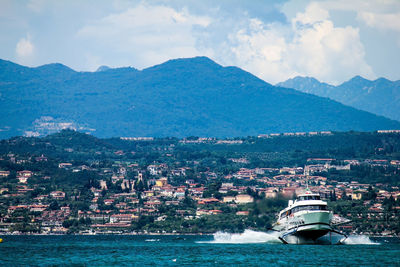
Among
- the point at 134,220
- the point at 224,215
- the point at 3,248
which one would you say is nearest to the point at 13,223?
the point at 134,220

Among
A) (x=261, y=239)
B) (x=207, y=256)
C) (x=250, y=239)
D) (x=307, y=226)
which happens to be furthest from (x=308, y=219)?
(x=250, y=239)

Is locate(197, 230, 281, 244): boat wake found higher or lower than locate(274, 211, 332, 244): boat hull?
lower

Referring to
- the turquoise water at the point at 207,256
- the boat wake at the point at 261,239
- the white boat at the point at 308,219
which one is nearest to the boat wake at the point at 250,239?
the boat wake at the point at 261,239

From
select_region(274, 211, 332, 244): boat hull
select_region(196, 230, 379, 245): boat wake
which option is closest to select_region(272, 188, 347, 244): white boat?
select_region(274, 211, 332, 244): boat hull

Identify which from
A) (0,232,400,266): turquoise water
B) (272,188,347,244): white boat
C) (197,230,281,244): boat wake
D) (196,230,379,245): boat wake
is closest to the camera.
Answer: (0,232,400,266): turquoise water

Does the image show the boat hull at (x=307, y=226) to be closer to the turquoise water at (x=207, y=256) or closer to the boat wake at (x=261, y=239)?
the turquoise water at (x=207, y=256)

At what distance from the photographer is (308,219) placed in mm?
107938

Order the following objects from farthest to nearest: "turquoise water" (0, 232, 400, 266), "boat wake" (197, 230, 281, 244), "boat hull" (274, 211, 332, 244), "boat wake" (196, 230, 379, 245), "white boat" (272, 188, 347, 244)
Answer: "boat wake" (197, 230, 281, 244) → "boat wake" (196, 230, 379, 245) → "white boat" (272, 188, 347, 244) → "boat hull" (274, 211, 332, 244) → "turquoise water" (0, 232, 400, 266)

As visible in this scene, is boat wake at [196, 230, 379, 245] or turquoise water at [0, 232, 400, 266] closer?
turquoise water at [0, 232, 400, 266]

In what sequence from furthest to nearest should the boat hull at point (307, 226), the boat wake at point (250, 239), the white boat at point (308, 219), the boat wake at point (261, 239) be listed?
the boat wake at point (250, 239) → the boat wake at point (261, 239) → the white boat at point (308, 219) → the boat hull at point (307, 226)

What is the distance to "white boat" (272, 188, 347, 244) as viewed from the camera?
354 ft

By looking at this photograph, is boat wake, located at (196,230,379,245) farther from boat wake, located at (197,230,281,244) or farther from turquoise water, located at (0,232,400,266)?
turquoise water, located at (0,232,400,266)

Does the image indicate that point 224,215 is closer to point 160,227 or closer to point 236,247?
point 160,227

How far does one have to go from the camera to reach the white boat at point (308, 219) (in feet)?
354
